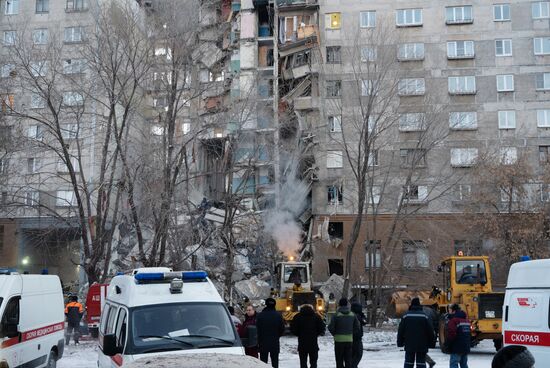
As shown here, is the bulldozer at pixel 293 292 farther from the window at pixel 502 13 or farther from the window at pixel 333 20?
the window at pixel 502 13

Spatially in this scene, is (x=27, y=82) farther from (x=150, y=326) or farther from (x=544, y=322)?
(x=544, y=322)

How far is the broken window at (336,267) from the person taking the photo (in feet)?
120

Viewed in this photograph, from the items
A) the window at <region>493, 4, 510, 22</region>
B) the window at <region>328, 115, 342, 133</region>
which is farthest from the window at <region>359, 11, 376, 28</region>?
the window at <region>493, 4, 510, 22</region>

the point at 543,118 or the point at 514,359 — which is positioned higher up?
the point at 543,118

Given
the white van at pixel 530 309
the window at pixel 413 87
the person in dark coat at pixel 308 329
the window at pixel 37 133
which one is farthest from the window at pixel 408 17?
the white van at pixel 530 309

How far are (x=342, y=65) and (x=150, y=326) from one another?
104 feet

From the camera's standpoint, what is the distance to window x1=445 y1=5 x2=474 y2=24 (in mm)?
37438

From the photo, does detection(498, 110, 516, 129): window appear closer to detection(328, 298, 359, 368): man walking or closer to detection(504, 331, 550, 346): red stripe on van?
detection(328, 298, 359, 368): man walking

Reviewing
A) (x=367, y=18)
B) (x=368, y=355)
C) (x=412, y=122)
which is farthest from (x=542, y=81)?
(x=368, y=355)

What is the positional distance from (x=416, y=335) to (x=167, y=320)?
5607mm

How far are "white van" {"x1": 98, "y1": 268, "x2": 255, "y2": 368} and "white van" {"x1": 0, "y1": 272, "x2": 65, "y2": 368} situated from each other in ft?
8.42

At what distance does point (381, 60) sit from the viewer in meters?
28.0

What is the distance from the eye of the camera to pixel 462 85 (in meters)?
36.8

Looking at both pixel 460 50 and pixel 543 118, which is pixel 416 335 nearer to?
pixel 543 118
